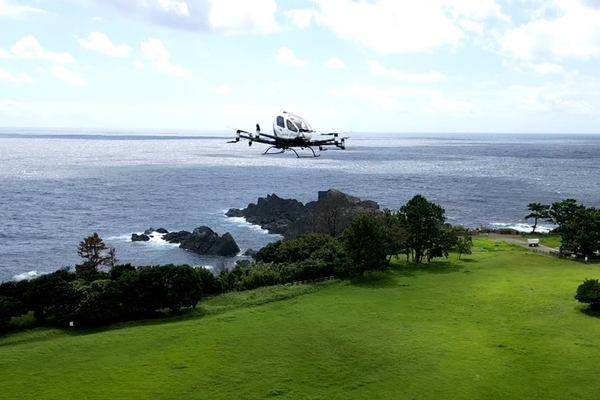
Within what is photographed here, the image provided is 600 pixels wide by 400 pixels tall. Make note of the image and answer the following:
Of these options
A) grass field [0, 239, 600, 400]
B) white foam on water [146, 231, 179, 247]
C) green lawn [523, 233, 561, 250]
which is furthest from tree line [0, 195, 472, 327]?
green lawn [523, 233, 561, 250]

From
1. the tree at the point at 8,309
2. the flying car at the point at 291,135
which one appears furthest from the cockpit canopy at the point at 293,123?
the tree at the point at 8,309

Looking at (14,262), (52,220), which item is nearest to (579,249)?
(14,262)

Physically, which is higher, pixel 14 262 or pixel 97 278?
pixel 97 278

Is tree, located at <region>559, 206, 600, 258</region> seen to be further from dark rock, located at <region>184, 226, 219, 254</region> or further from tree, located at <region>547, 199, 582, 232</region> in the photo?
dark rock, located at <region>184, 226, 219, 254</region>

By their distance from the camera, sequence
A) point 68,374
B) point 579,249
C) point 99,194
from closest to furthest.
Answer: point 68,374
point 579,249
point 99,194

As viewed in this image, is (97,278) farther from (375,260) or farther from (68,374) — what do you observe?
(375,260)

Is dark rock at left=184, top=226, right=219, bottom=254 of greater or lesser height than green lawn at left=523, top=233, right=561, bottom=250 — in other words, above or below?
below
